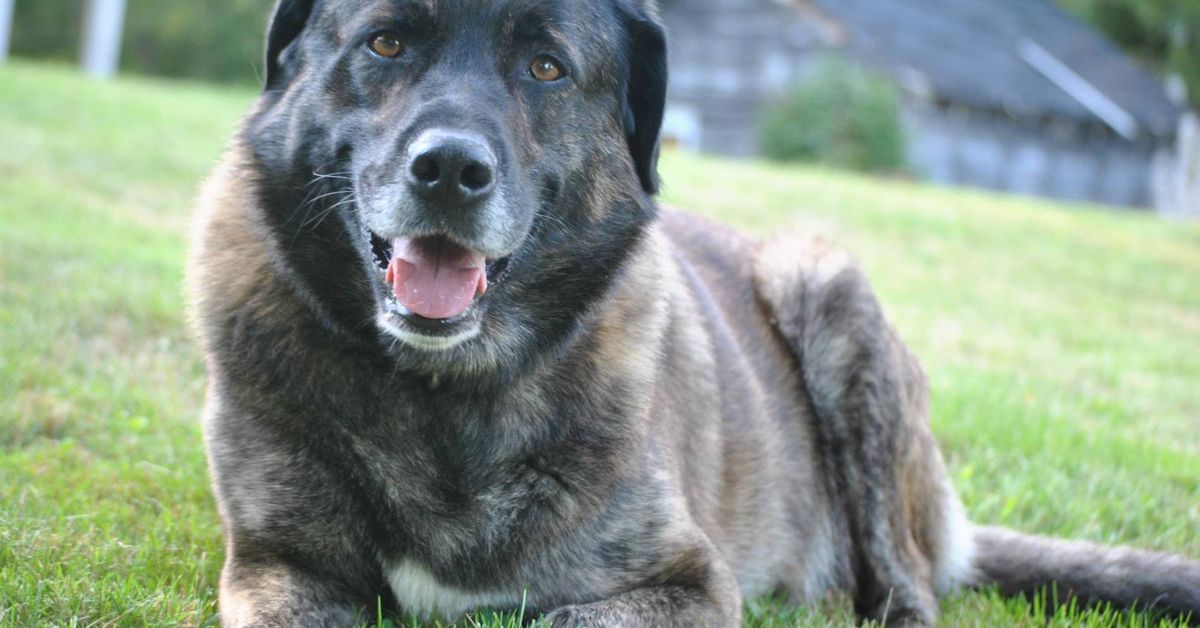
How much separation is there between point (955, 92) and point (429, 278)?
24172 millimetres

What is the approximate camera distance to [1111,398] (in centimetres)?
702

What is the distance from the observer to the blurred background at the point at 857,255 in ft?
11.8

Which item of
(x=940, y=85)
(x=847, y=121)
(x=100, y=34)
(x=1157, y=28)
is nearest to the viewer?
(x=847, y=121)

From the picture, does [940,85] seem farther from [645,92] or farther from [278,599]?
[278,599]

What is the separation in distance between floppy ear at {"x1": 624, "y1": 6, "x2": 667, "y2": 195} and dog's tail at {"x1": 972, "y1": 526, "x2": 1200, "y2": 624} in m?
1.69

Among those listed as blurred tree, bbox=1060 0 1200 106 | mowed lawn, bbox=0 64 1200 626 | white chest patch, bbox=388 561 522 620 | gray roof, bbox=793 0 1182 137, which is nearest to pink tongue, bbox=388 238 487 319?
white chest patch, bbox=388 561 522 620

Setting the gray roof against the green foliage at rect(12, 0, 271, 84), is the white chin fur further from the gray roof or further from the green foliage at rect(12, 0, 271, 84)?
the green foliage at rect(12, 0, 271, 84)

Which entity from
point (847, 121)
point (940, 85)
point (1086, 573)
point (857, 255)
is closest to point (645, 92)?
point (1086, 573)

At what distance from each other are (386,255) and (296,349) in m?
0.34

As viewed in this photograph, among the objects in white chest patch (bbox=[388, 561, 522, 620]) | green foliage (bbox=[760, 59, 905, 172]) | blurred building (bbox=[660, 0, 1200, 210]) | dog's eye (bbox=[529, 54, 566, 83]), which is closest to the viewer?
white chest patch (bbox=[388, 561, 522, 620])

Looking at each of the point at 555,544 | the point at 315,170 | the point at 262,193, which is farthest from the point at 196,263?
the point at 555,544

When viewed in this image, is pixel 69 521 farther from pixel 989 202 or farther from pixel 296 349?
pixel 989 202

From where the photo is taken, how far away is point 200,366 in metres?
5.23

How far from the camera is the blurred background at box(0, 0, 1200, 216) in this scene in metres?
21.6
